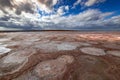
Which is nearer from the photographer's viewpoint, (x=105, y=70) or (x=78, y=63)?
(x=105, y=70)

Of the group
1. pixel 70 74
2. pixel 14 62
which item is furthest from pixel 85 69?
pixel 14 62

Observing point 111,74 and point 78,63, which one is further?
point 78,63

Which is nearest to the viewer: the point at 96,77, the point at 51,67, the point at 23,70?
the point at 96,77

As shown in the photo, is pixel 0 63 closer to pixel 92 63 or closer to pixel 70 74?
pixel 70 74

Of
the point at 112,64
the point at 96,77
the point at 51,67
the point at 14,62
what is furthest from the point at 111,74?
the point at 14,62

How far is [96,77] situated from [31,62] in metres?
1.41

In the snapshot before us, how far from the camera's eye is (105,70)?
1.64 meters

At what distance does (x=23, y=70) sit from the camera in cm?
161

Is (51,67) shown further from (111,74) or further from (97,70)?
(111,74)

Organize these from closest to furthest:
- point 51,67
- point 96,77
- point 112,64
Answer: point 96,77 < point 51,67 < point 112,64

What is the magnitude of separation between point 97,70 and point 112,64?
0.51 m

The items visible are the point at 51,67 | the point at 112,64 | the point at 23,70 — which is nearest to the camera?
the point at 23,70

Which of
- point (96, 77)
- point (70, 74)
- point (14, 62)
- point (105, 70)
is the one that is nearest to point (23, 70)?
point (14, 62)

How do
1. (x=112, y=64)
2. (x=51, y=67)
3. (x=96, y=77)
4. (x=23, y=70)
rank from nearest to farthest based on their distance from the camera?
1. (x=96, y=77)
2. (x=23, y=70)
3. (x=51, y=67)
4. (x=112, y=64)
